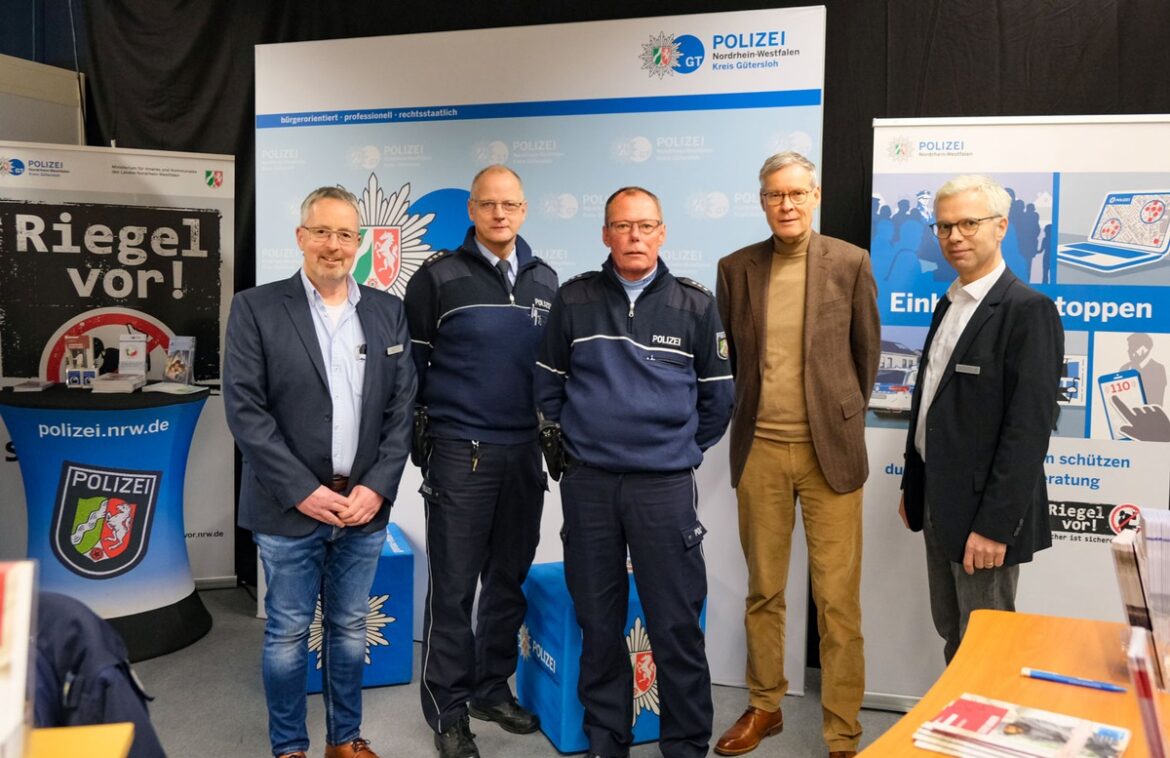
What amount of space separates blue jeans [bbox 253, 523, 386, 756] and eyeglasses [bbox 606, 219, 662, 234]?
1.16 metres

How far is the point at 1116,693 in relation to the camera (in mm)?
1631

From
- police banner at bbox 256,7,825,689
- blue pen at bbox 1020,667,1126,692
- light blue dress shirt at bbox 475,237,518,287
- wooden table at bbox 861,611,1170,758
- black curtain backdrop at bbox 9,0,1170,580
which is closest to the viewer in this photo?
wooden table at bbox 861,611,1170,758

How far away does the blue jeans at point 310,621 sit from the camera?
2740mm

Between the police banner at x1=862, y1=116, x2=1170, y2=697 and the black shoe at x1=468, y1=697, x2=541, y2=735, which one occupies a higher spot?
the police banner at x1=862, y1=116, x2=1170, y2=697

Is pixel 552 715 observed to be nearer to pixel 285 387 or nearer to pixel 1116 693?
pixel 285 387

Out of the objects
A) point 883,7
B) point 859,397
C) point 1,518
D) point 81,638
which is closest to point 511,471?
point 859,397

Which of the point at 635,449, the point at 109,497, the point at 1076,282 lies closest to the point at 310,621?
the point at 635,449

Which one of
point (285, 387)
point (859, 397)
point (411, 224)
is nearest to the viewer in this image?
point (285, 387)

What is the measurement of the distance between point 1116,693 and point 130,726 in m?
1.62

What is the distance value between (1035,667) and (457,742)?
184cm

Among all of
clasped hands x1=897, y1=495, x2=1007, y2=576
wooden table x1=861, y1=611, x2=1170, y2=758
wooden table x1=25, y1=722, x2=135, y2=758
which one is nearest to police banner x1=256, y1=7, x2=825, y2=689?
clasped hands x1=897, y1=495, x2=1007, y2=576

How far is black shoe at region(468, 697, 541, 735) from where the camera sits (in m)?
3.21

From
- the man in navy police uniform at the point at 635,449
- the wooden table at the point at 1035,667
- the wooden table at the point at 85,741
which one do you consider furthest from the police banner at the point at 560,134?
the wooden table at the point at 85,741

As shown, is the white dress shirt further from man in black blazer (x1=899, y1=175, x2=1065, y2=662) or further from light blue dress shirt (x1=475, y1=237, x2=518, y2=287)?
light blue dress shirt (x1=475, y1=237, x2=518, y2=287)
